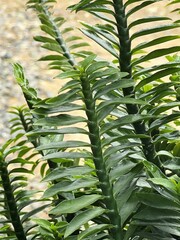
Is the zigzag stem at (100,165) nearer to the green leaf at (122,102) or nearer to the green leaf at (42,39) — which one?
the green leaf at (122,102)

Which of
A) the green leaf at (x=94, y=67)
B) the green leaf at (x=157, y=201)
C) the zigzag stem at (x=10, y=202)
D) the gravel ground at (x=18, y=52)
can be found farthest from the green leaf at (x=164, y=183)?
the gravel ground at (x=18, y=52)

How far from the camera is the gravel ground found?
399 centimetres

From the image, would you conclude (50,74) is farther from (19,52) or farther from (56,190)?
(56,190)

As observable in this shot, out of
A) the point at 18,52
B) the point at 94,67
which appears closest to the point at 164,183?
the point at 94,67

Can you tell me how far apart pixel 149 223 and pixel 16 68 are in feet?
0.75

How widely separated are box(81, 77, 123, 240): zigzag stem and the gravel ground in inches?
117

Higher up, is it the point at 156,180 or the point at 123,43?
the point at 123,43

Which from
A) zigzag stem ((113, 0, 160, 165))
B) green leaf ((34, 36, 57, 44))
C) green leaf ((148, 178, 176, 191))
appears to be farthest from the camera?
green leaf ((34, 36, 57, 44))

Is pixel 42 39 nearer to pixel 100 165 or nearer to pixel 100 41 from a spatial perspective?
pixel 100 41

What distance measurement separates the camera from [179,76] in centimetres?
68

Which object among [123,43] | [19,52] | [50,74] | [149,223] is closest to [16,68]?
[123,43]

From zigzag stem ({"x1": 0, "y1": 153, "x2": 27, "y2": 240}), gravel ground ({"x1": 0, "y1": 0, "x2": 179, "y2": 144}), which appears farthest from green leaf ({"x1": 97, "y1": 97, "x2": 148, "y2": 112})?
gravel ground ({"x1": 0, "y1": 0, "x2": 179, "y2": 144})

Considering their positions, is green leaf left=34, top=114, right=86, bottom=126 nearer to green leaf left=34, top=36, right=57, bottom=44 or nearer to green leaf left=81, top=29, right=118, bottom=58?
green leaf left=81, top=29, right=118, bottom=58

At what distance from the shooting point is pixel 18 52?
14.9 ft
